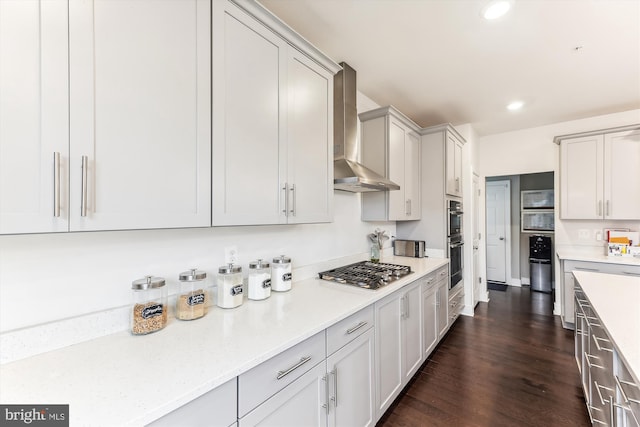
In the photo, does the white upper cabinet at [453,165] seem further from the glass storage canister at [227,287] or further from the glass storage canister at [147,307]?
the glass storage canister at [147,307]

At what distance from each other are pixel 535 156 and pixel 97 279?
5.07m

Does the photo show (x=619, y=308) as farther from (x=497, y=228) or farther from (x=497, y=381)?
(x=497, y=228)

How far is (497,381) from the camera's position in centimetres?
222

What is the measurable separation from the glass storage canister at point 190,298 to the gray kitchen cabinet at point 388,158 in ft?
6.14

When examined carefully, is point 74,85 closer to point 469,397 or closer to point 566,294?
point 469,397

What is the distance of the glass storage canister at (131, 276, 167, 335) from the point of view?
3.58 feet

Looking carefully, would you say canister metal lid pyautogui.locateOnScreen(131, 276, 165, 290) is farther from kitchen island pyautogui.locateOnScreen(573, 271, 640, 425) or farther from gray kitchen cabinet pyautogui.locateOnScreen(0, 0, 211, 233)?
kitchen island pyautogui.locateOnScreen(573, 271, 640, 425)

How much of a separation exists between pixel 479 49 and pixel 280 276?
2283 mm

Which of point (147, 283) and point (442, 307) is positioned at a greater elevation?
point (147, 283)

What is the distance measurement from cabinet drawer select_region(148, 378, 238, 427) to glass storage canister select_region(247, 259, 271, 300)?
66 cm

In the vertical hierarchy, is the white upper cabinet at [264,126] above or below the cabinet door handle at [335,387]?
above

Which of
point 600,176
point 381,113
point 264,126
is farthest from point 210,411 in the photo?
point 600,176

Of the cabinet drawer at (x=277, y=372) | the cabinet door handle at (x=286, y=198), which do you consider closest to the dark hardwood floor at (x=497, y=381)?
the cabinet drawer at (x=277, y=372)

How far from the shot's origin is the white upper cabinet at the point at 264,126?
1.21 m
